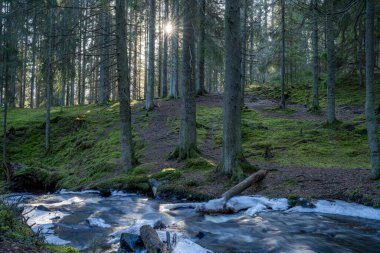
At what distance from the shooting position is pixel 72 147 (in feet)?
72.3

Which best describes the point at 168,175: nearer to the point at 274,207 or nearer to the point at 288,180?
the point at 288,180

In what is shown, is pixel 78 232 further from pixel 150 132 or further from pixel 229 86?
pixel 150 132

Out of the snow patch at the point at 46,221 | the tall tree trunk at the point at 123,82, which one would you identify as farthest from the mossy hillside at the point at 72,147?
the snow patch at the point at 46,221

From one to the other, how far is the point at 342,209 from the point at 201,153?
275 inches

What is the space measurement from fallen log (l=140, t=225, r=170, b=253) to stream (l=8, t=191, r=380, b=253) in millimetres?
896

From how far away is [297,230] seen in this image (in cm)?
795

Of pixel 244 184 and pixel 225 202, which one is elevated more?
pixel 244 184

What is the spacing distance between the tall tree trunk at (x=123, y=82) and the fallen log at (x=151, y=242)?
8.21 meters

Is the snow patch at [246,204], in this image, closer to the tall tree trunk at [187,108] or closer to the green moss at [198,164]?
the green moss at [198,164]

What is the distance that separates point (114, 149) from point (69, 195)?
593 cm

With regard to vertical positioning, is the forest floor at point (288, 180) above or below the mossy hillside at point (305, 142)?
below

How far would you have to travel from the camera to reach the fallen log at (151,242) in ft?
17.8

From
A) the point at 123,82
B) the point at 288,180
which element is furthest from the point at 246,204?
the point at 123,82

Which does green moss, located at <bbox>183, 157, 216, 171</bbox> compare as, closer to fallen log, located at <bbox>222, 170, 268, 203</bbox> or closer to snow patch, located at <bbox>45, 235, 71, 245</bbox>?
fallen log, located at <bbox>222, 170, 268, 203</bbox>
